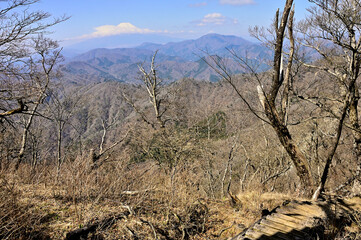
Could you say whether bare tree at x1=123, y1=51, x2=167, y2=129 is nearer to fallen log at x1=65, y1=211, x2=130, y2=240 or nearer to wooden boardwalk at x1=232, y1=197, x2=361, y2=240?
fallen log at x1=65, y1=211, x2=130, y2=240

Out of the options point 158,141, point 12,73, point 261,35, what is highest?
point 261,35

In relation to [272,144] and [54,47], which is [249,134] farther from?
[54,47]

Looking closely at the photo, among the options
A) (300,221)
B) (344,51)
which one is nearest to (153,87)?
(344,51)

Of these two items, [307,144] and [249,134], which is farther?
[249,134]

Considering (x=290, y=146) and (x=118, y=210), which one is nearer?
(x=118, y=210)

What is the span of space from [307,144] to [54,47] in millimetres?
15603

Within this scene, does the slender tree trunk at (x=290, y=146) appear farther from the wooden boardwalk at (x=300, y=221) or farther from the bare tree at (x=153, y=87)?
the bare tree at (x=153, y=87)

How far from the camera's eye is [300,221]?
3445 mm

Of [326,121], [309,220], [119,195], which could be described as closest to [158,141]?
[119,195]

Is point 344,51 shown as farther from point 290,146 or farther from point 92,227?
point 92,227

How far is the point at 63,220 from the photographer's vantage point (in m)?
3.79

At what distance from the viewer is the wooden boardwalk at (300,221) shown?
122 inches

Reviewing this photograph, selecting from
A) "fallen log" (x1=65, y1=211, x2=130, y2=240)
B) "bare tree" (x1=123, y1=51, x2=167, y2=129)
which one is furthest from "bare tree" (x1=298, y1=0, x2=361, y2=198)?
"bare tree" (x1=123, y1=51, x2=167, y2=129)

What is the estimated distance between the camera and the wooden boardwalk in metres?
3.09
